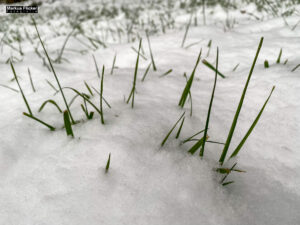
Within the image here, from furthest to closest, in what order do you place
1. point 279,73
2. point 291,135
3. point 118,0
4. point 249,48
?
point 118,0 → point 249,48 → point 279,73 → point 291,135

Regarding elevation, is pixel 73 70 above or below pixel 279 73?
below

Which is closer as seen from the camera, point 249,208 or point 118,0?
point 249,208

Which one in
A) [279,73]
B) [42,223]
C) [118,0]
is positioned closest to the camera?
[42,223]

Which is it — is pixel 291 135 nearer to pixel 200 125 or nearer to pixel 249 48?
pixel 200 125

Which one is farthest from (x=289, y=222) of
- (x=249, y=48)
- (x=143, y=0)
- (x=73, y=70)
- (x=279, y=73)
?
(x=143, y=0)

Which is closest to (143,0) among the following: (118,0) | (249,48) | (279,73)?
(118,0)

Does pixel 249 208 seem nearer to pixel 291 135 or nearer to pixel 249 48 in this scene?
pixel 291 135
